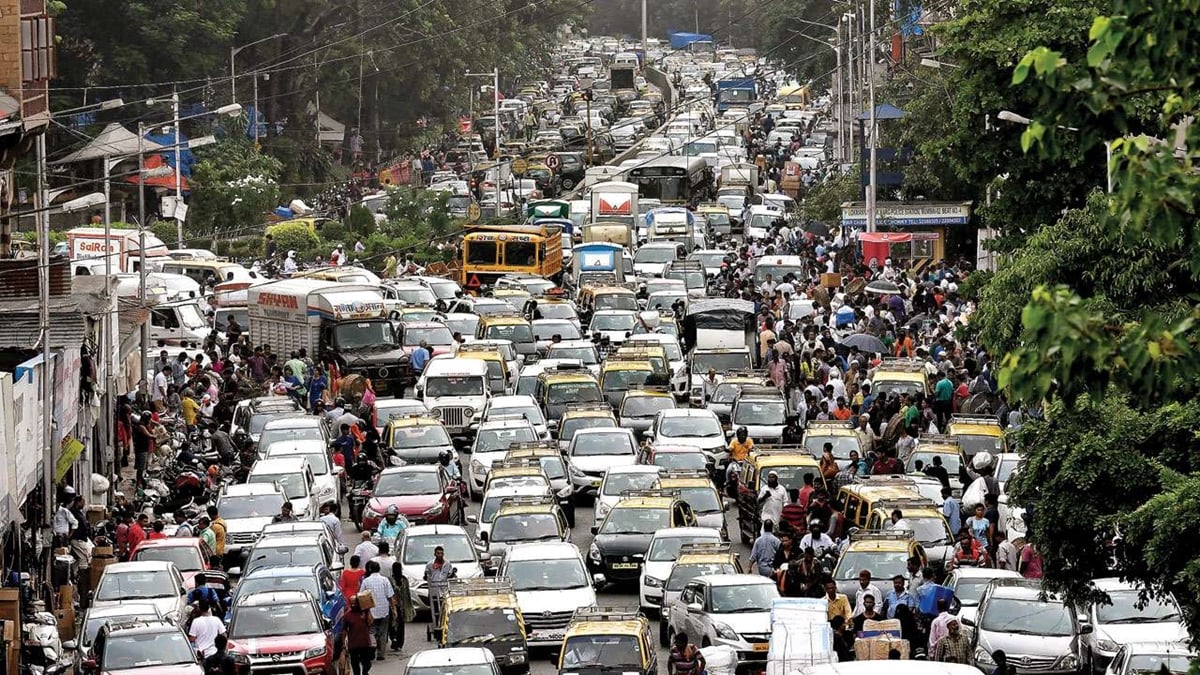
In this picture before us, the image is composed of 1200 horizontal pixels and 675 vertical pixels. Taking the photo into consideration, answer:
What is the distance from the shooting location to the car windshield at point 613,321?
168 feet

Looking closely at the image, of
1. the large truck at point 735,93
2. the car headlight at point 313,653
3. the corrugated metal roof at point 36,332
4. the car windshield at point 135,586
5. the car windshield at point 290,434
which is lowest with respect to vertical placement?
the car headlight at point 313,653

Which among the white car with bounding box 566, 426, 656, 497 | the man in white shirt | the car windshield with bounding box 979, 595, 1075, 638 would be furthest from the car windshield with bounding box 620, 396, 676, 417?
the car windshield with bounding box 979, 595, 1075, 638

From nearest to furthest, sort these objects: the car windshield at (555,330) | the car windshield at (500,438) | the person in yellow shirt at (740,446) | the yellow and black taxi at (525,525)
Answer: the yellow and black taxi at (525,525) < the person in yellow shirt at (740,446) < the car windshield at (500,438) < the car windshield at (555,330)

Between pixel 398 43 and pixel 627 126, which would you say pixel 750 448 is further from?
pixel 627 126

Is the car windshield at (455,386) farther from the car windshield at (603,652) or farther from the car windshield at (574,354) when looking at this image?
the car windshield at (603,652)

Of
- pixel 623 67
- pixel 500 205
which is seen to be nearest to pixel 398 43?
pixel 500 205

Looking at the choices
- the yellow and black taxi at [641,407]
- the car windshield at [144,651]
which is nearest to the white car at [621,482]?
the yellow and black taxi at [641,407]

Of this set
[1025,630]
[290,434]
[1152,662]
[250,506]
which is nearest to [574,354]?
[290,434]

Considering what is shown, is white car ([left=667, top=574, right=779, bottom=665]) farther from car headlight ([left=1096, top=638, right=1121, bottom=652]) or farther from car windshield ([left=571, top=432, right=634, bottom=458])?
car windshield ([left=571, top=432, right=634, bottom=458])

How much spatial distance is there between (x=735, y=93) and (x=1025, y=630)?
114469 mm

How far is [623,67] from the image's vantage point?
143 m

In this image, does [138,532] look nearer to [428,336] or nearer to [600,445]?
[600,445]

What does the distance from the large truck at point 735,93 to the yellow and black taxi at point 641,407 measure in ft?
300

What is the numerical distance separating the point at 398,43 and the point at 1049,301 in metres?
89.3
